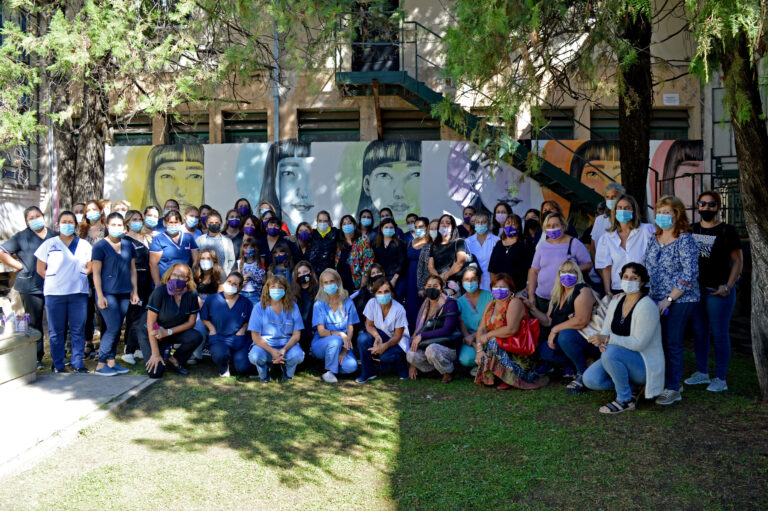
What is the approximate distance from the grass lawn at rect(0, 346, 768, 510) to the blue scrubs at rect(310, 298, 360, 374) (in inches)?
27.0

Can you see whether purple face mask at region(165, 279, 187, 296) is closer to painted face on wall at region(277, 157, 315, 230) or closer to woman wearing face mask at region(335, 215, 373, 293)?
woman wearing face mask at region(335, 215, 373, 293)

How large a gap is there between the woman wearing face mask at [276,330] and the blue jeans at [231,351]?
0.54 feet

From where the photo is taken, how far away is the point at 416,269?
9414 mm

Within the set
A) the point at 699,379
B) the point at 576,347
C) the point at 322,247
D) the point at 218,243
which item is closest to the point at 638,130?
the point at 699,379

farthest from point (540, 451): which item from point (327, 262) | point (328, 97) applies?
point (328, 97)

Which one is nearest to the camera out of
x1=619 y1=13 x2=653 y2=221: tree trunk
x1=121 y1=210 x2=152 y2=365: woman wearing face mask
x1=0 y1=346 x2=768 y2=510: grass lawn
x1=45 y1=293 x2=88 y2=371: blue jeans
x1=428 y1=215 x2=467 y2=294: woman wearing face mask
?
x1=0 y1=346 x2=768 y2=510: grass lawn

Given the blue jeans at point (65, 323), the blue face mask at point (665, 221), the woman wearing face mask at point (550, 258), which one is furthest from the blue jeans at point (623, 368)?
the blue jeans at point (65, 323)

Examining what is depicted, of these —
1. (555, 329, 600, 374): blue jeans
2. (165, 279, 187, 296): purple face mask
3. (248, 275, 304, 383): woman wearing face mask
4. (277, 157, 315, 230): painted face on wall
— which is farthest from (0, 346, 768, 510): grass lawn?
(277, 157, 315, 230): painted face on wall

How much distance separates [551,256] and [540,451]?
2957mm

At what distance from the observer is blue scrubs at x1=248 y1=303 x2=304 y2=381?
26.8ft

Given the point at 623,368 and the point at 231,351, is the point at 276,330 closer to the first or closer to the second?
the point at 231,351

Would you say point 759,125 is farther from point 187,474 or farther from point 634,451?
point 187,474

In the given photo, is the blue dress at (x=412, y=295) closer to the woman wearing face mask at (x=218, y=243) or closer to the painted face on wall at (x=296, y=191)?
the woman wearing face mask at (x=218, y=243)

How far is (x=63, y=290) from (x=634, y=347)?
21.5ft
